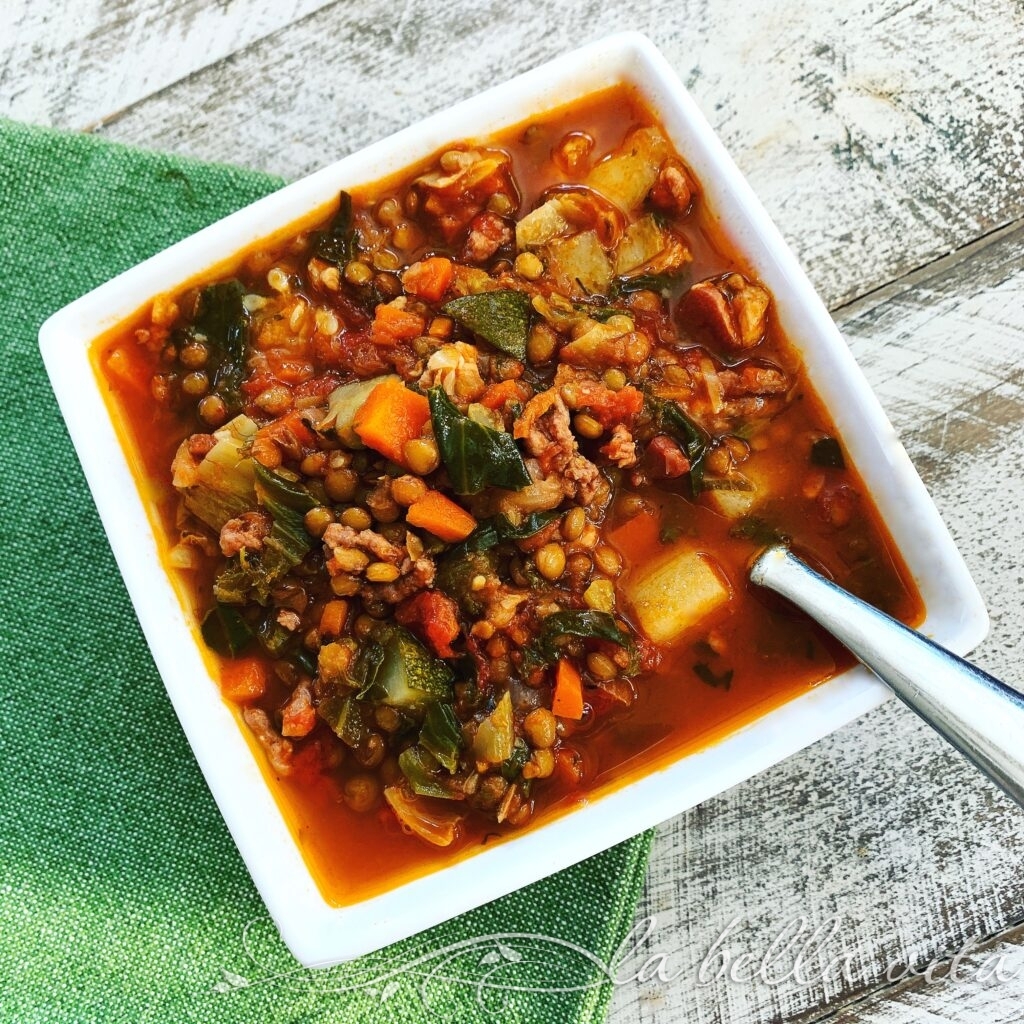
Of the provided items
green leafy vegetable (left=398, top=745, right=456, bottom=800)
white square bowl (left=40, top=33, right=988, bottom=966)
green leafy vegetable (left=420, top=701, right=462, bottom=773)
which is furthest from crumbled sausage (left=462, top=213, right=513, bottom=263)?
green leafy vegetable (left=398, top=745, right=456, bottom=800)

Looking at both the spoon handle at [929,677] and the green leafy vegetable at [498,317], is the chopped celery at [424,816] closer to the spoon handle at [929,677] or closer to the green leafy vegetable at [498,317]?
the spoon handle at [929,677]

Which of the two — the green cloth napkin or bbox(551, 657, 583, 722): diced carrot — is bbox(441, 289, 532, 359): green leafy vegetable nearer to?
bbox(551, 657, 583, 722): diced carrot

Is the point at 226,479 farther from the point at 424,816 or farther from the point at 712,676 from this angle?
the point at 712,676

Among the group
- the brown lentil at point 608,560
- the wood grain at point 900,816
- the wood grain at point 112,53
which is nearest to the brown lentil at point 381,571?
the brown lentil at point 608,560

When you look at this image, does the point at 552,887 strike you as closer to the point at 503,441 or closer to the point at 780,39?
the point at 503,441

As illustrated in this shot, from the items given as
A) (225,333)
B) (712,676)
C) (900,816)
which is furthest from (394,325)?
(900,816)

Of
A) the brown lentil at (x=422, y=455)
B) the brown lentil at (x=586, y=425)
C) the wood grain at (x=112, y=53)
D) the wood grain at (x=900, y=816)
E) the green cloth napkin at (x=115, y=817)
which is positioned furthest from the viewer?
the wood grain at (x=112, y=53)
